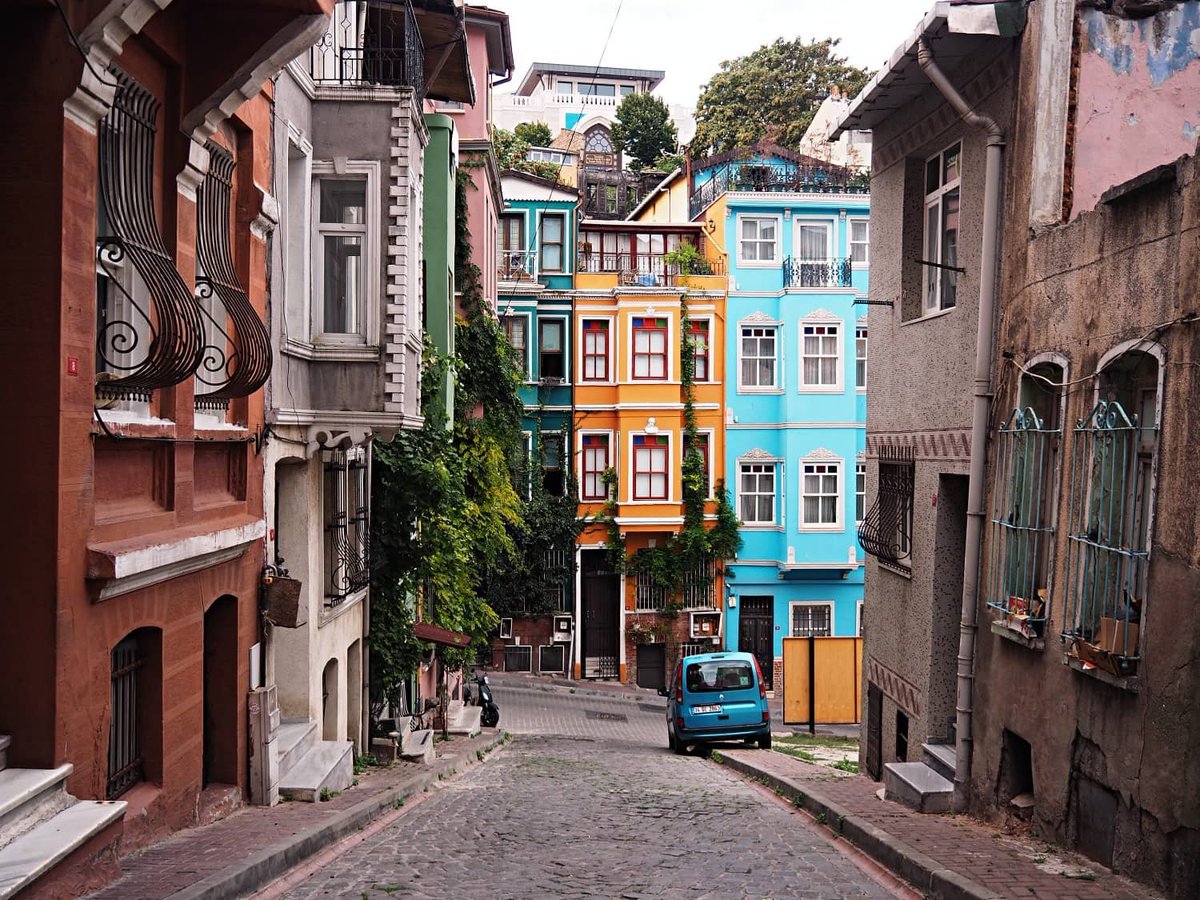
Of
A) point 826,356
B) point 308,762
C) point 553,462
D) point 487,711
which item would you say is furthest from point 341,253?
point 826,356

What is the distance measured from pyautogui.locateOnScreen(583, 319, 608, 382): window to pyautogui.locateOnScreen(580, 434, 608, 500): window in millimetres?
1895

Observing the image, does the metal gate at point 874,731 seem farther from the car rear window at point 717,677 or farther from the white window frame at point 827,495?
the white window frame at point 827,495

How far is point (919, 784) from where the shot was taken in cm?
1180

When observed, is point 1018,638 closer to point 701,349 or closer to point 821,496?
point 821,496

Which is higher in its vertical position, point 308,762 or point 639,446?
point 639,446

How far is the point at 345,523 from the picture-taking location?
14.8 metres

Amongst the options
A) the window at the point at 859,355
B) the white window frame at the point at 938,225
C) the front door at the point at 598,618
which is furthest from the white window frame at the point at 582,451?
the white window frame at the point at 938,225

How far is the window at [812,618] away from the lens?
3759 cm

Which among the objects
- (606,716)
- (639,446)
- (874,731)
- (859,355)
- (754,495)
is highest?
(859,355)

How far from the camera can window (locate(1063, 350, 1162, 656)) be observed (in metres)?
8.20

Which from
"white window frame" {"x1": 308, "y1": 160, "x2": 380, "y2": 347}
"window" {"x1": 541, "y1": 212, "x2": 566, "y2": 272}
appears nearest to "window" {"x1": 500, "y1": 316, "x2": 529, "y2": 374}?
"window" {"x1": 541, "y1": 212, "x2": 566, "y2": 272}

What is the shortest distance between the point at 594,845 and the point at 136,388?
561 centimetres

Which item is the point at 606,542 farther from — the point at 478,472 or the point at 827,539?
the point at 478,472

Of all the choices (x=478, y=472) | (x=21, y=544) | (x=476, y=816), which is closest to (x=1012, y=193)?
(x=476, y=816)
